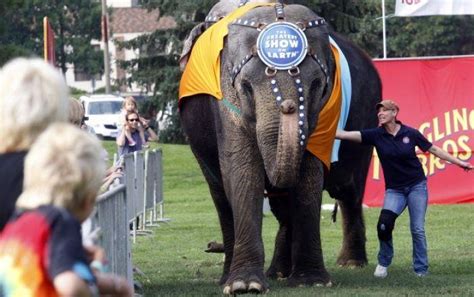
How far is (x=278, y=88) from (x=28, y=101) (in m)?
6.31

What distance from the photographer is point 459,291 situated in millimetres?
11445

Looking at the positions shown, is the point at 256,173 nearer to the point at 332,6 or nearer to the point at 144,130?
the point at 144,130

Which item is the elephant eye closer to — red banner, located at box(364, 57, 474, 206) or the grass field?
the grass field

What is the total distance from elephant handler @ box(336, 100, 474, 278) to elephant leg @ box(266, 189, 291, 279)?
823mm

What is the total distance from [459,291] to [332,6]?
91.5 ft

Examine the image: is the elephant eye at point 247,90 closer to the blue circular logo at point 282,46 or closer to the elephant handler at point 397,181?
the blue circular logo at point 282,46

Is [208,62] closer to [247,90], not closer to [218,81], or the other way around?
[218,81]

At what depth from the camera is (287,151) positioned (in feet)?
36.3

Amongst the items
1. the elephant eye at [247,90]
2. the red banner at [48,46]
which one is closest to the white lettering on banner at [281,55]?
the elephant eye at [247,90]

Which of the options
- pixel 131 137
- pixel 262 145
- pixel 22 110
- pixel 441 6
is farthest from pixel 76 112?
pixel 441 6

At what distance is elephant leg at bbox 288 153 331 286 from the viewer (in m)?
11.9

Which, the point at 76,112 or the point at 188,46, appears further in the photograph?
the point at 188,46

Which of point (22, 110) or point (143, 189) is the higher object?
point (22, 110)

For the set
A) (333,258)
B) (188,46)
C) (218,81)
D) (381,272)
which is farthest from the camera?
(333,258)
